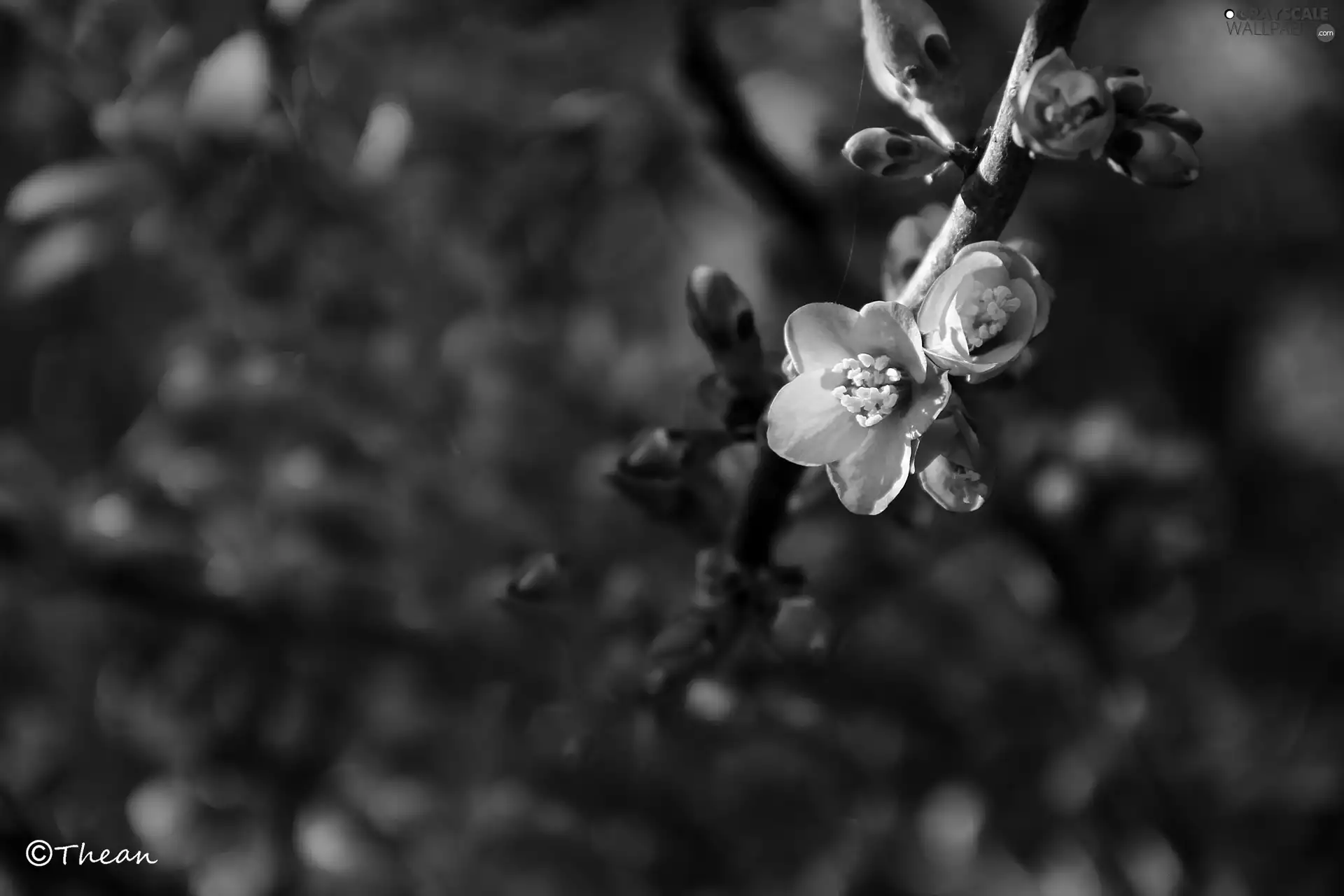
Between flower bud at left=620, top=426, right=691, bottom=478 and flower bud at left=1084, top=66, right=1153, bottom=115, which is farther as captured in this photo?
flower bud at left=620, top=426, right=691, bottom=478

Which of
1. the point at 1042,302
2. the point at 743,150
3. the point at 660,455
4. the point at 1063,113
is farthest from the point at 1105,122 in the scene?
the point at 743,150

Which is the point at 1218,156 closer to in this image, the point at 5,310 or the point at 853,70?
the point at 853,70

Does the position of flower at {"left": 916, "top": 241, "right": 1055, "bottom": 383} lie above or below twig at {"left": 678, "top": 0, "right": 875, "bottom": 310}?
above

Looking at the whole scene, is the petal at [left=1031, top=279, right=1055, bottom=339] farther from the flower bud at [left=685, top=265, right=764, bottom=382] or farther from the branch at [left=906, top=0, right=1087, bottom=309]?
the flower bud at [left=685, top=265, right=764, bottom=382]

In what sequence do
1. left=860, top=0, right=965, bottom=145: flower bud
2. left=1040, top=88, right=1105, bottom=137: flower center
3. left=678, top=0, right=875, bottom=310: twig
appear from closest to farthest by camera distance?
left=1040, top=88, right=1105, bottom=137: flower center < left=860, top=0, right=965, bottom=145: flower bud < left=678, top=0, right=875, bottom=310: twig

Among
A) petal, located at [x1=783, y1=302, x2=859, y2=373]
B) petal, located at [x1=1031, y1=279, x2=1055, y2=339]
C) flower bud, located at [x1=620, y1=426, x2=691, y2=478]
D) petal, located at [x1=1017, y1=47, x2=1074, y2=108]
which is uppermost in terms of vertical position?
petal, located at [x1=1017, y1=47, x2=1074, y2=108]

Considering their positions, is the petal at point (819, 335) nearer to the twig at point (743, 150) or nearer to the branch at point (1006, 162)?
the branch at point (1006, 162)

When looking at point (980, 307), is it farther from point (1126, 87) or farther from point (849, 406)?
point (1126, 87)

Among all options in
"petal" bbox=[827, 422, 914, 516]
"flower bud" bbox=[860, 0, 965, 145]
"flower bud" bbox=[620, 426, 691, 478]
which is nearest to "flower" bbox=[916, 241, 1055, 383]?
"petal" bbox=[827, 422, 914, 516]

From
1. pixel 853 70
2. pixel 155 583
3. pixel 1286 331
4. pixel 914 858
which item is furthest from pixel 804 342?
pixel 1286 331
